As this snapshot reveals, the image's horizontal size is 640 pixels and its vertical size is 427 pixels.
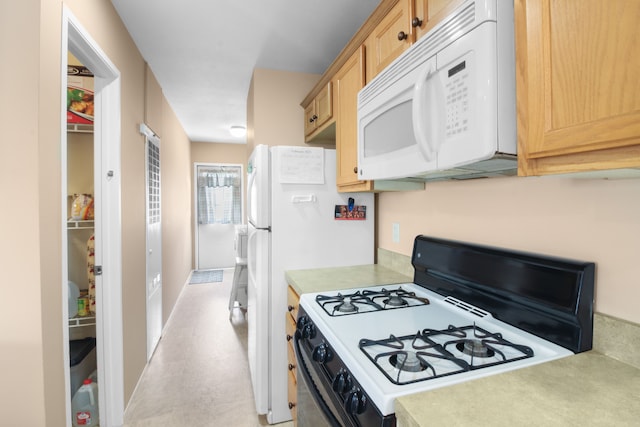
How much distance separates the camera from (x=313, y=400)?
3.67 ft

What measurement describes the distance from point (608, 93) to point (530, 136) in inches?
6.3

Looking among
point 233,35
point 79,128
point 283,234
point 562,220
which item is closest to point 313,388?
point 283,234

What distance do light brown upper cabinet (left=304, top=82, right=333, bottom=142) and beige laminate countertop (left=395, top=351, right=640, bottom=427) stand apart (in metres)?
1.62

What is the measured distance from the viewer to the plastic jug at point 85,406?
178cm

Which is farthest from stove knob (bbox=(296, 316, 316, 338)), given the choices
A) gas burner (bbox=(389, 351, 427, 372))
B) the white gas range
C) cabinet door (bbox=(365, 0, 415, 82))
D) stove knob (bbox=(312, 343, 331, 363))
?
cabinet door (bbox=(365, 0, 415, 82))

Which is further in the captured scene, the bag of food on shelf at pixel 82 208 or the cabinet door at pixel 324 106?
the cabinet door at pixel 324 106

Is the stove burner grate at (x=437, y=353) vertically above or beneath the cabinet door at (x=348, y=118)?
beneath

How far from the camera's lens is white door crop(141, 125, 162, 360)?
2498 millimetres

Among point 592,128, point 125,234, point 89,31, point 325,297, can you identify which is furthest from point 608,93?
point 125,234

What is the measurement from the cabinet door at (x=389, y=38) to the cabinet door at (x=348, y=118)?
9 cm

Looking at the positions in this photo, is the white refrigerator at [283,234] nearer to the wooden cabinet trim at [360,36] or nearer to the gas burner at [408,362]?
the wooden cabinet trim at [360,36]

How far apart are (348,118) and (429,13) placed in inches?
27.4

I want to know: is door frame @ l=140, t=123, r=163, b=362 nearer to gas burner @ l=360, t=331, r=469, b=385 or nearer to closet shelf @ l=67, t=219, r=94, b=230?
closet shelf @ l=67, t=219, r=94, b=230

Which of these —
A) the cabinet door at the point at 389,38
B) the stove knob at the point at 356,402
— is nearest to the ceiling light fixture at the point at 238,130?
the cabinet door at the point at 389,38
